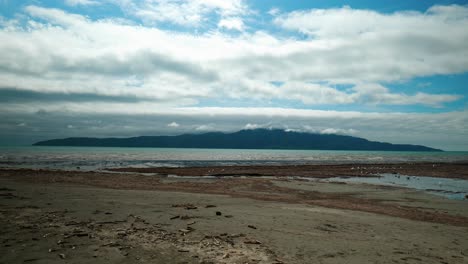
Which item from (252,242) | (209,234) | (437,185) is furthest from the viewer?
(437,185)

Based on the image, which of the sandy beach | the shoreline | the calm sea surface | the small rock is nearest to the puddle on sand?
the shoreline

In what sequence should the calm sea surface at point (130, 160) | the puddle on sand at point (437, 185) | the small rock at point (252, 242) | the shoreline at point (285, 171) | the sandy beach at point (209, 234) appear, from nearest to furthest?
the sandy beach at point (209, 234) < the small rock at point (252, 242) < the puddle on sand at point (437, 185) < the shoreline at point (285, 171) < the calm sea surface at point (130, 160)

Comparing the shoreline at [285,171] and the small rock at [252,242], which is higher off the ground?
the small rock at [252,242]

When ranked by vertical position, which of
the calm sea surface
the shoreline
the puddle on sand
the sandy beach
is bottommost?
the calm sea surface

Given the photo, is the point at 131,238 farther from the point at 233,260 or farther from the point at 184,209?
the point at 184,209

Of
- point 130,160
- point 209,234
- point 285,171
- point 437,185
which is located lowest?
point 130,160

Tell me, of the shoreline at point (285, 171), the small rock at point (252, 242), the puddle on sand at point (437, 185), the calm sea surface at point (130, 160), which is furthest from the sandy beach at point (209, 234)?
the calm sea surface at point (130, 160)

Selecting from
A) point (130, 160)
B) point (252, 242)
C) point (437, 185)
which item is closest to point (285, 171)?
point (437, 185)

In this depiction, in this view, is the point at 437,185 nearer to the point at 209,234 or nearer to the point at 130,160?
the point at 209,234

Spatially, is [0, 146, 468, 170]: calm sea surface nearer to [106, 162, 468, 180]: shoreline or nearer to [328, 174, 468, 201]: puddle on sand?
[106, 162, 468, 180]: shoreline

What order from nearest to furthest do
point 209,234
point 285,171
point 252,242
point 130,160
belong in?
1. point 252,242
2. point 209,234
3. point 285,171
4. point 130,160

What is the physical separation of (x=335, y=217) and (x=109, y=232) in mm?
9581

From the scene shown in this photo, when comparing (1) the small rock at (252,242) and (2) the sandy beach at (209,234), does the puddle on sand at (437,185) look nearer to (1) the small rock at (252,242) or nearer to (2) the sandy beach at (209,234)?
Answer: (2) the sandy beach at (209,234)

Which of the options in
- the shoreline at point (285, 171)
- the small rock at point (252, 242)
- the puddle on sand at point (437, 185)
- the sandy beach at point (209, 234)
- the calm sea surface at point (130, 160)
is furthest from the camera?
the calm sea surface at point (130, 160)
